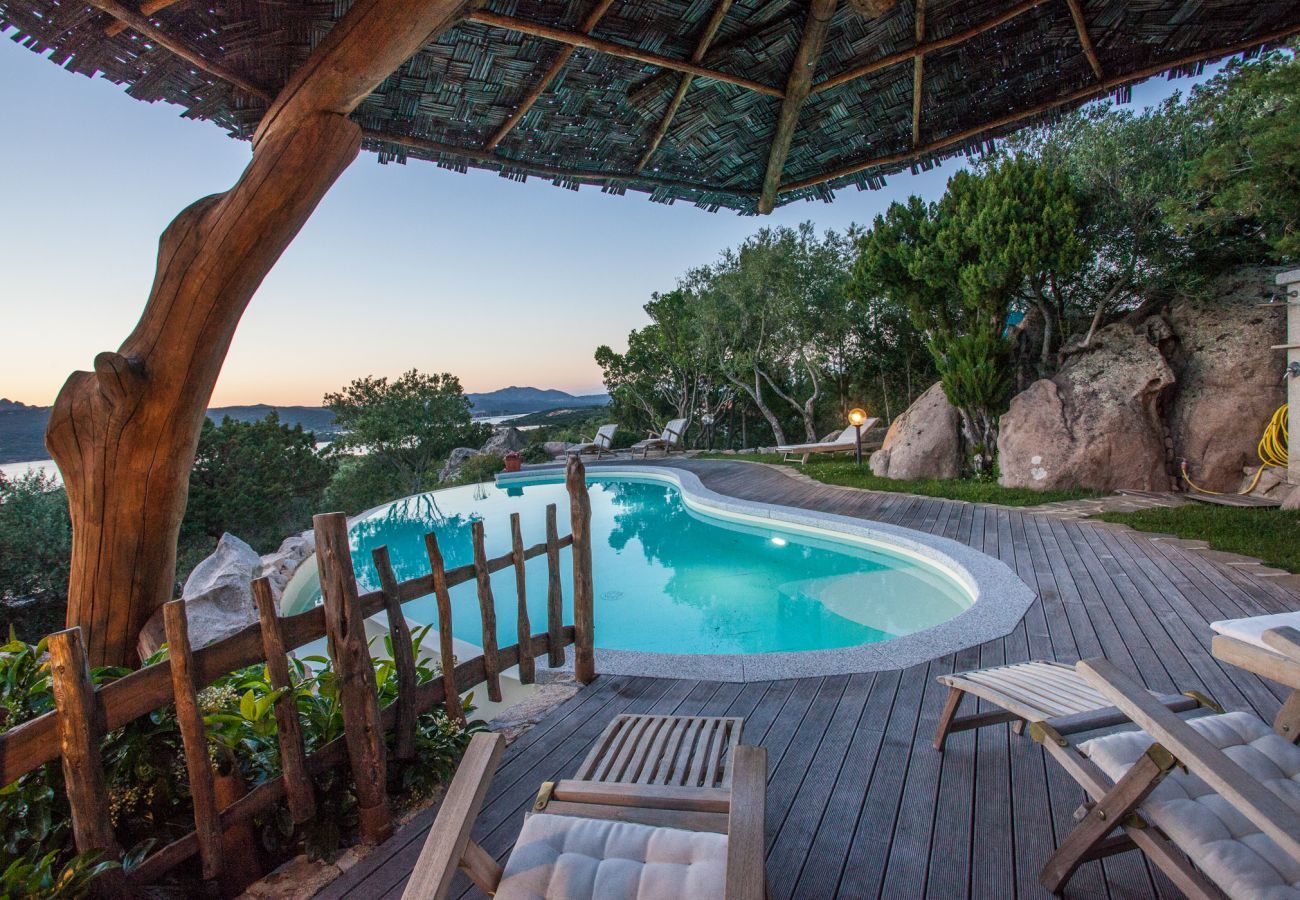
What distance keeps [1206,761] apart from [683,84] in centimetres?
300

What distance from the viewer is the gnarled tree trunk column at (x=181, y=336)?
1943mm

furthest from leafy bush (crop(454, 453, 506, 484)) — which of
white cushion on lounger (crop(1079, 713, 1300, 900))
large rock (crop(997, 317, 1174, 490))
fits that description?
white cushion on lounger (crop(1079, 713, 1300, 900))

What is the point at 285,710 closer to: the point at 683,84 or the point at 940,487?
the point at 683,84

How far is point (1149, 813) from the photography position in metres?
1.36

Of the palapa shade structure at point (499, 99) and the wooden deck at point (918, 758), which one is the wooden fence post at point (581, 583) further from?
the palapa shade structure at point (499, 99)

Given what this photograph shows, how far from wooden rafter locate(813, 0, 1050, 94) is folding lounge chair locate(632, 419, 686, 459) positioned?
43.5 ft

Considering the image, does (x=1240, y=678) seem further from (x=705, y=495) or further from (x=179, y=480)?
(x=705, y=495)

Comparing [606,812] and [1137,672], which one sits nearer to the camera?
[606,812]

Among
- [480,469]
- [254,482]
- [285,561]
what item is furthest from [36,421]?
[285,561]

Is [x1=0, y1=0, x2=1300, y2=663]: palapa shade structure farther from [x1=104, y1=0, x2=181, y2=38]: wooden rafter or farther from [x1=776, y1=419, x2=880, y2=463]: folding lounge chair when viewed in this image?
[x1=776, y1=419, x2=880, y2=463]: folding lounge chair

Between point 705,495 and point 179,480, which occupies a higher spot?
point 179,480

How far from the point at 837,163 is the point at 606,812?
11.4ft

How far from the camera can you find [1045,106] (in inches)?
116

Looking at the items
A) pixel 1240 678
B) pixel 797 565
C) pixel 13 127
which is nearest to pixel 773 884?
pixel 1240 678
